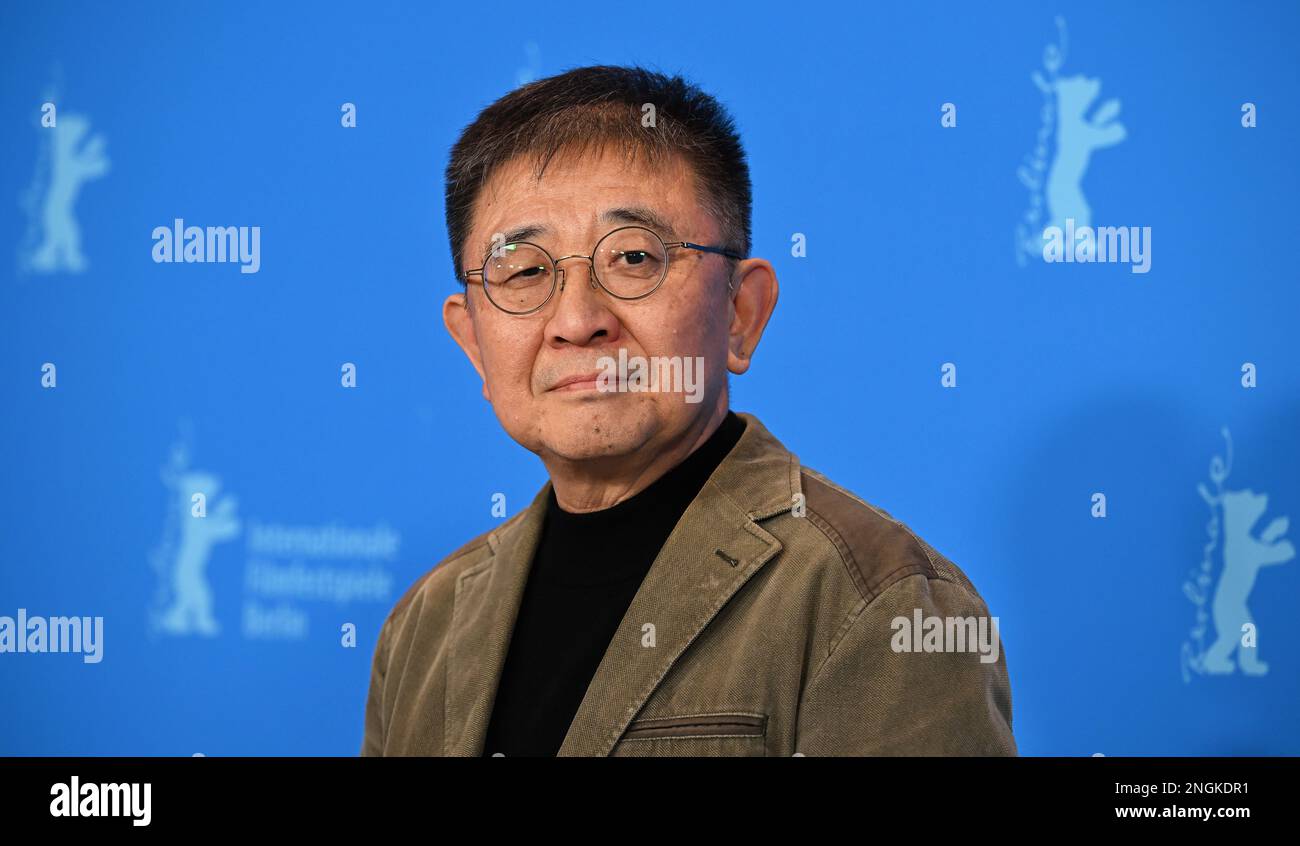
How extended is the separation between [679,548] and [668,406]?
0.74 feet

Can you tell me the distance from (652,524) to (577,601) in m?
0.18

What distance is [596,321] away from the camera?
6.01 ft

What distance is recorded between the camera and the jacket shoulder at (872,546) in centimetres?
169

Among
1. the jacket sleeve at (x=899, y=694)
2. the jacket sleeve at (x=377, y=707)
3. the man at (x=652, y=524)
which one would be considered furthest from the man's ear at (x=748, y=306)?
the jacket sleeve at (x=377, y=707)

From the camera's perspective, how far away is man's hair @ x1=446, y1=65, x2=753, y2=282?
1.90 metres

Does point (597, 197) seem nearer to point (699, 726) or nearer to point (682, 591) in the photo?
point (682, 591)

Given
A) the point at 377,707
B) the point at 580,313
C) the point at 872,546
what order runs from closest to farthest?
the point at 872,546
the point at 580,313
the point at 377,707

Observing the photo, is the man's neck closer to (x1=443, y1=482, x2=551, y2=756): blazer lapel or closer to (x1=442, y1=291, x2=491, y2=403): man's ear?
(x1=443, y1=482, x2=551, y2=756): blazer lapel

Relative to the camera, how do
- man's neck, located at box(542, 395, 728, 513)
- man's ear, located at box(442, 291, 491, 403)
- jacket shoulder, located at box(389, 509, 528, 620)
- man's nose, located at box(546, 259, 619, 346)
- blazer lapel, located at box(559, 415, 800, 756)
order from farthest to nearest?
jacket shoulder, located at box(389, 509, 528, 620), man's ear, located at box(442, 291, 491, 403), man's neck, located at box(542, 395, 728, 513), man's nose, located at box(546, 259, 619, 346), blazer lapel, located at box(559, 415, 800, 756)

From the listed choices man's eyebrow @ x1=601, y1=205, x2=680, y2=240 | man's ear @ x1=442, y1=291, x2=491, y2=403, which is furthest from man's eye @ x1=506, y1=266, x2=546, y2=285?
man's ear @ x1=442, y1=291, x2=491, y2=403

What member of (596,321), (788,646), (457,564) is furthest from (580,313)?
(457,564)

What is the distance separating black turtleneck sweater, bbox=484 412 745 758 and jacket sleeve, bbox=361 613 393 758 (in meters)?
0.43

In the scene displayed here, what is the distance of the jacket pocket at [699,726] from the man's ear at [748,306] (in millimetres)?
614
